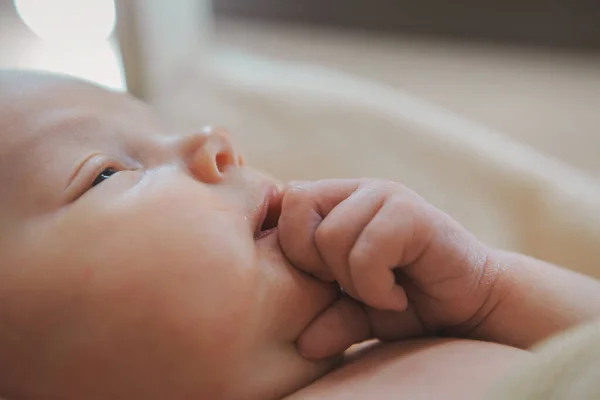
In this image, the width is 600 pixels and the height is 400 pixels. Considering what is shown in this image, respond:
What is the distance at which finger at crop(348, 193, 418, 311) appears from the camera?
54 cm

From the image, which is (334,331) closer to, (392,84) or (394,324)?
(394,324)

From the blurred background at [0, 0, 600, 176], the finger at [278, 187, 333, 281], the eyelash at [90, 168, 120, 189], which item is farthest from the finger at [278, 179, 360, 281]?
the blurred background at [0, 0, 600, 176]

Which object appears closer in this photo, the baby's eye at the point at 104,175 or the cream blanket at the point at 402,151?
the baby's eye at the point at 104,175

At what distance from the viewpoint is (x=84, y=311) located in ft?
1.64

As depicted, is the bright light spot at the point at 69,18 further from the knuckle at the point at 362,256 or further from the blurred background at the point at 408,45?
the knuckle at the point at 362,256

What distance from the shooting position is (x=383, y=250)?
0.54 meters

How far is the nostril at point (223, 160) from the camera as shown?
0.62m

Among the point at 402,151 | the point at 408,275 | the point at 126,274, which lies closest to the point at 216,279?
the point at 126,274

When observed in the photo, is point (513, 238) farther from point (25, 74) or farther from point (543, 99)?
point (543, 99)

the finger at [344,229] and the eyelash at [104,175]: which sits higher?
the eyelash at [104,175]

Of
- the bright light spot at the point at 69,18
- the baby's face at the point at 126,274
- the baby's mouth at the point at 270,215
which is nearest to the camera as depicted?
the baby's face at the point at 126,274

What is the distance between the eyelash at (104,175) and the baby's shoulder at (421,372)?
0.80 feet

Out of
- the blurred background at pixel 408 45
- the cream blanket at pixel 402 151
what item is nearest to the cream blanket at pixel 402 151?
the cream blanket at pixel 402 151

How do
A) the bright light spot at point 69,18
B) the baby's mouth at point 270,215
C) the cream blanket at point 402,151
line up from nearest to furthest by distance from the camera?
1. the baby's mouth at point 270,215
2. the cream blanket at point 402,151
3. the bright light spot at point 69,18
